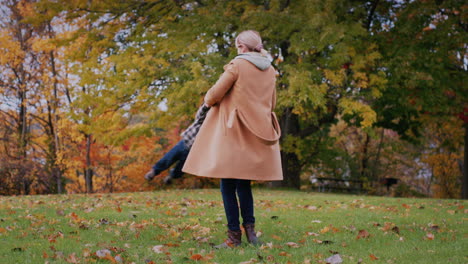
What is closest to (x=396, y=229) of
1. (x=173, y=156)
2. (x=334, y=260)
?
(x=334, y=260)

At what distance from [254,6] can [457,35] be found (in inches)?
247

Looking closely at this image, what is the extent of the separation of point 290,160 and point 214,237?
543 inches

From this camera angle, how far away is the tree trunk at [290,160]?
17.9m

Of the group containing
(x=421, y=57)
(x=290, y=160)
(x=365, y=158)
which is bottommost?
(x=365, y=158)

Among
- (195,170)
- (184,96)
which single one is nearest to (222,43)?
(184,96)

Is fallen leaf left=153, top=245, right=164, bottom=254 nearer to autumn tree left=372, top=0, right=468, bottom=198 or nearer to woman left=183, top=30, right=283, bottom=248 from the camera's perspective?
woman left=183, top=30, right=283, bottom=248

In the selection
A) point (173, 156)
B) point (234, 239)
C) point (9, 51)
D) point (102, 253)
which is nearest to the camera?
point (102, 253)

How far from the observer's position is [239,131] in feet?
14.2

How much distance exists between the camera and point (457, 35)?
49.0 feet

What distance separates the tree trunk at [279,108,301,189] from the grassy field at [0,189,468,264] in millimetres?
10561

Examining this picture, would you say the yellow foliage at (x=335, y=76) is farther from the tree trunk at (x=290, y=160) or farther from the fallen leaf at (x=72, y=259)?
the fallen leaf at (x=72, y=259)

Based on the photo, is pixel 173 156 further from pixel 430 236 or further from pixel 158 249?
pixel 430 236

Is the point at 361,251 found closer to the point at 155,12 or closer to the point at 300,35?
the point at 300,35

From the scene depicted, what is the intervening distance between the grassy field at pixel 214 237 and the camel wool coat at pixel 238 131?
72 cm
